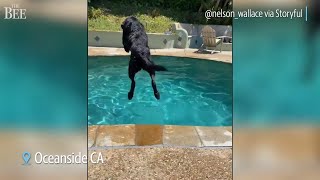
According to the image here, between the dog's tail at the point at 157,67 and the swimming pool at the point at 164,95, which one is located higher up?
the dog's tail at the point at 157,67

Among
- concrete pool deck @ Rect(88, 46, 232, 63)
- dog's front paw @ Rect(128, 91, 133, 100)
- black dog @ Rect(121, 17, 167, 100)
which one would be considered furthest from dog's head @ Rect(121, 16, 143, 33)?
dog's front paw @ Rect(128, 91, 133, 100)

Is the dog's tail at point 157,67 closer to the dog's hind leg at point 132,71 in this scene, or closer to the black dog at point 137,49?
the black dog at point 137,49

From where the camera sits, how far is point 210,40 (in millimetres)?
6176

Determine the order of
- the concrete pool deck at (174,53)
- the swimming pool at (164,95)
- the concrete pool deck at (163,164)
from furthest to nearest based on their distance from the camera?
the concrete pool deck at (174,53) < the swimming pool at (164,95) < the concrete pool deck at (163,164)

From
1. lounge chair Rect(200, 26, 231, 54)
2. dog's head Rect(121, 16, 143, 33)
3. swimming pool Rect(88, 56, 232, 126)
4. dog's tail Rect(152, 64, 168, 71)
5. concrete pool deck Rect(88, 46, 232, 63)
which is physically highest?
dog's head Rect(121, 16, 143, 33)

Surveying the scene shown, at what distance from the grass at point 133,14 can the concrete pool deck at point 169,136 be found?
1560 mm

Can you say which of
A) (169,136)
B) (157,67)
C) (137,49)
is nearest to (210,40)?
(157,67)

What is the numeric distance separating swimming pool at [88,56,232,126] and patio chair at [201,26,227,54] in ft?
1.08

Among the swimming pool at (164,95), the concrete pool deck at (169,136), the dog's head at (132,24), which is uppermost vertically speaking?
the dog's head at (132,24)

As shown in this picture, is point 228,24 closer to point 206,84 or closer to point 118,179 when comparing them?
point 206,84

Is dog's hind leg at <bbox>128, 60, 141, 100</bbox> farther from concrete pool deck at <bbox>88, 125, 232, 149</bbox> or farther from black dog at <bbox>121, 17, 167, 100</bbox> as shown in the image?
concrete pool deck at <bbox>88, 125, 232, 149</bbox>

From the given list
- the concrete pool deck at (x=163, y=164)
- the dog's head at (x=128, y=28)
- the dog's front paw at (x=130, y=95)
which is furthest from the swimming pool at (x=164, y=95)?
the concrete pool deck at (x=163, y=164)

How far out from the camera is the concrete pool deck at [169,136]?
5402 mm

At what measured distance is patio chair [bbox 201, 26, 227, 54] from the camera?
18.8 feet
